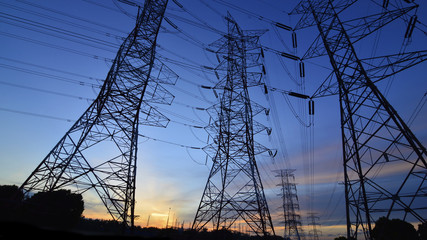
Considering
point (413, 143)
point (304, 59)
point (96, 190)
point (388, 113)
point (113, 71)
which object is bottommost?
point (96, 190)

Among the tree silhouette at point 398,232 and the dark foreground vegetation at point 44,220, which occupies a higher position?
the dark foreground vegetation at point 44,220

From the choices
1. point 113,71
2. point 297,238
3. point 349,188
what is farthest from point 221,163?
point 297,238

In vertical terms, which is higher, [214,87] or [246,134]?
[214,87]

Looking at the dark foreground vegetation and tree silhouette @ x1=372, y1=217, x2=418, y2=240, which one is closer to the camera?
the dark foreground vegetation

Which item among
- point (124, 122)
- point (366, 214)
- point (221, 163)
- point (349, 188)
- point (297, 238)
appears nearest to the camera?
point (366, 214)

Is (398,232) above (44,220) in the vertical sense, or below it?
below

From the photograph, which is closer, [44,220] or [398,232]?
[44,220]

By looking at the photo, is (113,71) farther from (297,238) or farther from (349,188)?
(297,238)

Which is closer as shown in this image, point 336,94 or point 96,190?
point 96,190

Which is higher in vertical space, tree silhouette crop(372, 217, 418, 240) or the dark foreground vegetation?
the dark foreground vegetation

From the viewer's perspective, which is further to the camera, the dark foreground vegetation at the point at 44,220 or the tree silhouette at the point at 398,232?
the tree silhouette at the point at 398,232

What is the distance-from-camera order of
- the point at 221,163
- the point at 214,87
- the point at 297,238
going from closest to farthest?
the point at 221,163, the point at 214,87, the point at 297,238
